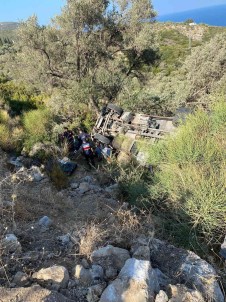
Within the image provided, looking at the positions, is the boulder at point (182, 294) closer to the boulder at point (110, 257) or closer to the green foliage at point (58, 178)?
the boulder at point (110, 257)

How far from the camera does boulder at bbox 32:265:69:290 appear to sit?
3039 millimetres

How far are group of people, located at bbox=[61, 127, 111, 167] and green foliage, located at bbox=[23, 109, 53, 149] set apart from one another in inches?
30.2

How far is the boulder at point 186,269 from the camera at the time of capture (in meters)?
3.31

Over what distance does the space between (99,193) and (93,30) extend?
29.4 feet

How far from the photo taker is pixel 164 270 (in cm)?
363

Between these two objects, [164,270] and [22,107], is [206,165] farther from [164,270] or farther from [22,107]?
[22,107]

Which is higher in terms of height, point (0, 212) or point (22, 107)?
point (0, 212)

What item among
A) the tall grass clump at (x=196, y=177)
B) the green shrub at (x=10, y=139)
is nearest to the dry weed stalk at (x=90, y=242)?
the tall grass clump at (x=196, y=177)

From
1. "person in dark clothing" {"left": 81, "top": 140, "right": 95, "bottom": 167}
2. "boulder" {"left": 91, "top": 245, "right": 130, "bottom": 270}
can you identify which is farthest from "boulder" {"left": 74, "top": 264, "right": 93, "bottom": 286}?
"person in dark clothing" {"left": 81, "top": 140, "right": 95, "bottom": 167}

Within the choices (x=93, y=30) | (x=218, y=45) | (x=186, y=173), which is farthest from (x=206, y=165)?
(x=218, y=45)

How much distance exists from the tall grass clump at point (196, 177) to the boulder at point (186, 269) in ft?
2.62

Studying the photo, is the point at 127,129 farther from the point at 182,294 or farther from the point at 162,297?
the point at 162,297

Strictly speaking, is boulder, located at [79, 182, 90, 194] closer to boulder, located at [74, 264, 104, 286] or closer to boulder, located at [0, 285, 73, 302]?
boulder, located at [74, 264, 104, 286]

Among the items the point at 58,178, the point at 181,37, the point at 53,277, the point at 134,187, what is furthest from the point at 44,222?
the point at 181,37
